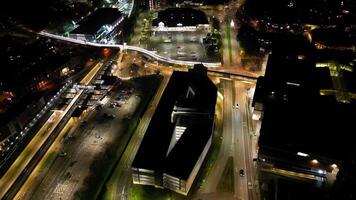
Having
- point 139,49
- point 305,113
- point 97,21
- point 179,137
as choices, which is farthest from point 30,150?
point 97,21

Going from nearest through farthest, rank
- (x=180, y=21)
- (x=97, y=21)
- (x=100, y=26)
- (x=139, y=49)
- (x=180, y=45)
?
(x=139, y=49)
(x=180, y=45)
(x=100, y=26)
(x=97, y=21)
(x=180, y=21)

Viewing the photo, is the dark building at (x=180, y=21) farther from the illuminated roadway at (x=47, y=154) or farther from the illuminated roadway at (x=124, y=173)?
the illuminated roadway at (x=124, y=173)

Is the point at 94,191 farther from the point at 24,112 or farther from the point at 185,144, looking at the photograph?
the point at 24,112

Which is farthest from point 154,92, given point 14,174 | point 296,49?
point 296,49

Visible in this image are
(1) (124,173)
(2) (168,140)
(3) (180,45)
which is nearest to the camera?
(1) (124,173)

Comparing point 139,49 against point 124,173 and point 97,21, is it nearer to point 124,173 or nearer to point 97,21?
point 97,21

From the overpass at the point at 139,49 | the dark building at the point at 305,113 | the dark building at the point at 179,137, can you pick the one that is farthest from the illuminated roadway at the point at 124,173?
the overpass at the point at 139,49
